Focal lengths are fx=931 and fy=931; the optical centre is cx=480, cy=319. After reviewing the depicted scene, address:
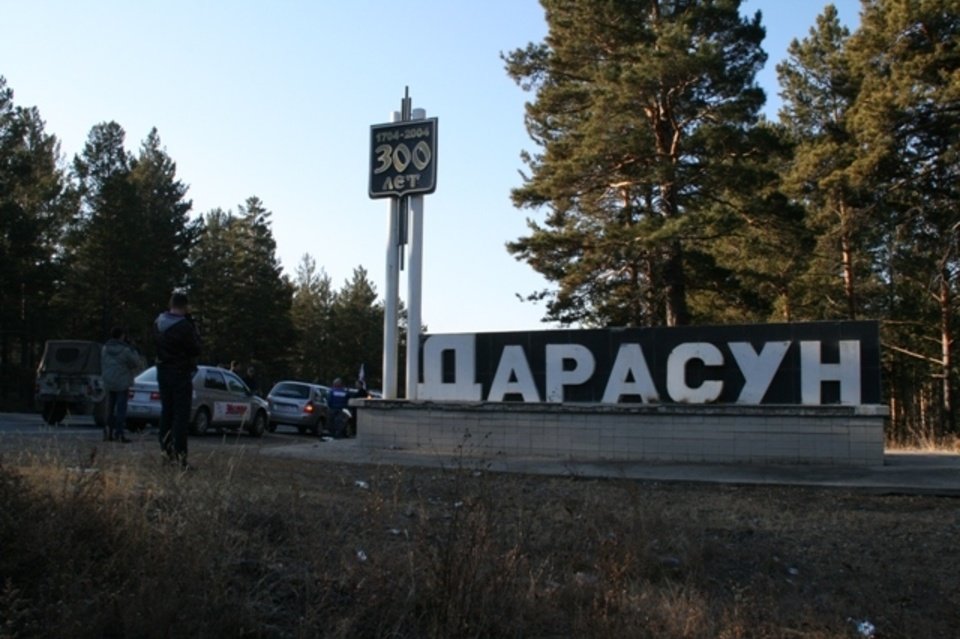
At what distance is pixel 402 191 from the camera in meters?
17.0

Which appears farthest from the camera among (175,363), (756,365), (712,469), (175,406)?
(756,365)

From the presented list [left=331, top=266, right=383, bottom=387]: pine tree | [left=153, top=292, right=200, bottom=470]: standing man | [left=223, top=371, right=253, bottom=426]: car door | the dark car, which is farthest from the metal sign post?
[left=331, top=266, right=383, bottom=387]: pine tree

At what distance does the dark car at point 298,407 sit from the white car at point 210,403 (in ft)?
12.0

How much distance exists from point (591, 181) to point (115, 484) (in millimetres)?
22614

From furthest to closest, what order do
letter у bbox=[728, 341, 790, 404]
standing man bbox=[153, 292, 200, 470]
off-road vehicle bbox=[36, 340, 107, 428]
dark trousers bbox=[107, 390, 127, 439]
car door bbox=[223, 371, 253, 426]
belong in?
car door bbox=[223, 371, 253, 426], off-road vehicle bbox=[36, 340, 107, 428], letter у bbox=[728, 341, 790, 404], dark trousers bbox=[107, 390, 127, 439], standing man bbox=[153, 292, 200, 470]

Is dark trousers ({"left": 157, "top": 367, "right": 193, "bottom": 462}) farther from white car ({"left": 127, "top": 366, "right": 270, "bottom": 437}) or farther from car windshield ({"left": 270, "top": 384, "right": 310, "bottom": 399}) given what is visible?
car windshield ({"left": 270, "top": 384, "right": 310, "bottom": 399})

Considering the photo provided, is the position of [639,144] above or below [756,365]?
above

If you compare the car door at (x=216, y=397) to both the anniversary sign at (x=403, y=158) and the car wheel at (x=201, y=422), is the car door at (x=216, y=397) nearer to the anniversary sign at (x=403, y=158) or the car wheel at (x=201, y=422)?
the car wheel at (x=201, y=422)

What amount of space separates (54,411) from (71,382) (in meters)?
0.98

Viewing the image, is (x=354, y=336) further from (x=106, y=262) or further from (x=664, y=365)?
(x=664, y=365)

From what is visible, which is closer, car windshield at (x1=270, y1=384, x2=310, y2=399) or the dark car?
the dark car

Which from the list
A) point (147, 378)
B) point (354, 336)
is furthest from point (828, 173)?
point (354, 336)

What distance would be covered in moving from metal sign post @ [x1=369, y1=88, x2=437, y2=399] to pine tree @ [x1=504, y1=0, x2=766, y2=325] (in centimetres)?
1012

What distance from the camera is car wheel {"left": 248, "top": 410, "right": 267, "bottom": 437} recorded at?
73.8 ft
